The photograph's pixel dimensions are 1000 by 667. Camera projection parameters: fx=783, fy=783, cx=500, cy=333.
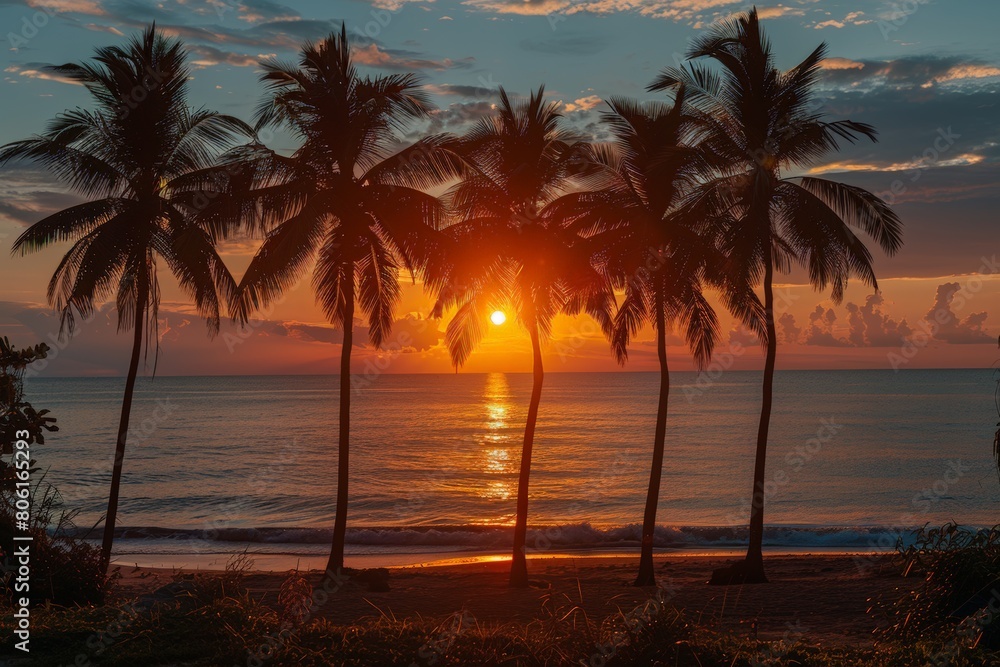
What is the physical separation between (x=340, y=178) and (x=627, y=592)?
10.1 meters

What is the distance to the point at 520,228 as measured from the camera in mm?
16281

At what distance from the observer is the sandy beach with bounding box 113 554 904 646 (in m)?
12.5

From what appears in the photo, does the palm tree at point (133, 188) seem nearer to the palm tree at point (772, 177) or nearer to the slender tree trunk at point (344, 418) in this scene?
the slender tree trunk at point (344, 418)

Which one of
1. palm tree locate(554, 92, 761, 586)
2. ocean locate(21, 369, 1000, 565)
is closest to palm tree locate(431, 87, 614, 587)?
palm tree locate(554, 92, 761, 586)

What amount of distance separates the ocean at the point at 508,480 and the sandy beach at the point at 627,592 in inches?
208

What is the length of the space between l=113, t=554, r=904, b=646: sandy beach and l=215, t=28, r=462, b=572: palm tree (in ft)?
7.41

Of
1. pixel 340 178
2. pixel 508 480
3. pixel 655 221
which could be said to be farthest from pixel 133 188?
pixel 508 480

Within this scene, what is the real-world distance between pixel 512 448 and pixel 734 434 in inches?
776

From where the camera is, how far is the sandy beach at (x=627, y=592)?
12.5 m

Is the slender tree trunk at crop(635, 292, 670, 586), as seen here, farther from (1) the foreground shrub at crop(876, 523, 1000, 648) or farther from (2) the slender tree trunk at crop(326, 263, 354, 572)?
(1) the foreground shrub at crop(876, 523, 1000, 648)

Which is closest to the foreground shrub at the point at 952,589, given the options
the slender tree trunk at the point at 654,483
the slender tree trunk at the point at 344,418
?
the slender tree trunk at the point at 654,483

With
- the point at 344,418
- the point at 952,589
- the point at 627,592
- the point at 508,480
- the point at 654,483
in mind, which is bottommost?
the point at 508,480

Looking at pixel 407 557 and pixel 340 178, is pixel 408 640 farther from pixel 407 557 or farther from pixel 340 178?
pixel 407 557

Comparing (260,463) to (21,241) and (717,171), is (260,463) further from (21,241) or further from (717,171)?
(717,171)
